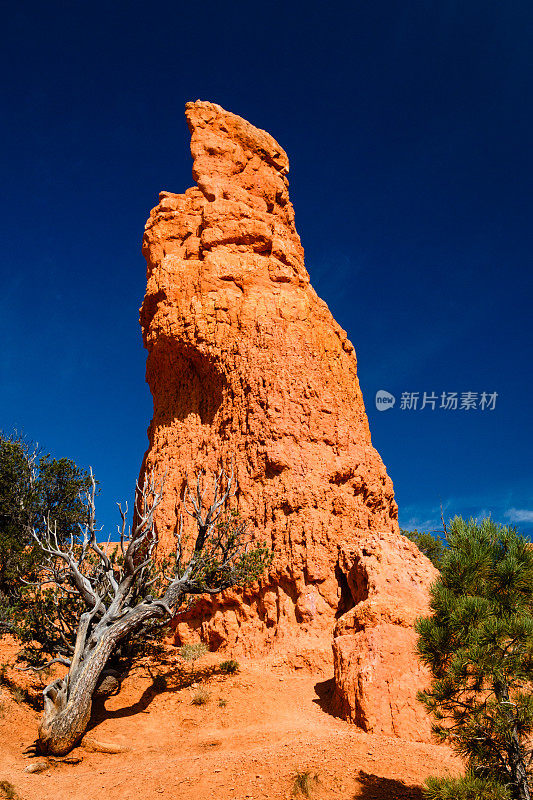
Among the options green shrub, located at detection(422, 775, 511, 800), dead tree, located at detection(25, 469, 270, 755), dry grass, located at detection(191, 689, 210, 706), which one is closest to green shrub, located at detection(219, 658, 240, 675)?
dry grass, located at detection(191, 689, 210, 706)

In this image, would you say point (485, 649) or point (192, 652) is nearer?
point (485, 649)

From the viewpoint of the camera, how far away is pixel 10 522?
1939 cm

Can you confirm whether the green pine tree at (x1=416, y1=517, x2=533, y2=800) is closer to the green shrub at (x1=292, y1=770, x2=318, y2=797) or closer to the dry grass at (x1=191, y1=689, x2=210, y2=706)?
the green shrub at (x1=292, y1=770, x2=318, y2=797)

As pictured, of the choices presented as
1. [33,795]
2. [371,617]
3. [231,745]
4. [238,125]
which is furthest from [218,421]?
[238,125]

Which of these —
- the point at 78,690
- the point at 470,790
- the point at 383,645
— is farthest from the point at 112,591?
the point at 470,790

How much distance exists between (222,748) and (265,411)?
8829mm

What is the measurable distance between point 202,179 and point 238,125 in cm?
388

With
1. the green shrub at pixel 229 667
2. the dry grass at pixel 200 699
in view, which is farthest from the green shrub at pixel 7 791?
the green shrub at pixel 229 667

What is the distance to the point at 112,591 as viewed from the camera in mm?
11359

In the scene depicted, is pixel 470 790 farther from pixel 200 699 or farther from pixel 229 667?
pixel 229 667

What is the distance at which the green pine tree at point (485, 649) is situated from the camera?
4.67m

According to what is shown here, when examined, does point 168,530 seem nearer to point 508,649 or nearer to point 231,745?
point 231,745

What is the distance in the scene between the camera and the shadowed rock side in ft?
39.0

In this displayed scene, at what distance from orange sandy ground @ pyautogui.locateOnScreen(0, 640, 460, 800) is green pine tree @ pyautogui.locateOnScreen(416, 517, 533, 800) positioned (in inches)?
75.0
